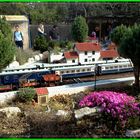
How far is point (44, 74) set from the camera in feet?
90.1

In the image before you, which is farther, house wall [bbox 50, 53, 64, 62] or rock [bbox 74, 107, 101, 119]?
house wall [bbox 50, 53, 64, 62]

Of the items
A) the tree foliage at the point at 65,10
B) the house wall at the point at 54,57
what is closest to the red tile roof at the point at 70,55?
the house wall at the point at 54,57

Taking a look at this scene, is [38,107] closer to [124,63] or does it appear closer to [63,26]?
[124,63]

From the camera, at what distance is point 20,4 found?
205ft

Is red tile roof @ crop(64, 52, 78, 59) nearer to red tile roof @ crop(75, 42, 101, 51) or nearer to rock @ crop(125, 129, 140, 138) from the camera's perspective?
red tile roof @ crop(75, 42, 101, 51)

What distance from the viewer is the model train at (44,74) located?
2623 cm

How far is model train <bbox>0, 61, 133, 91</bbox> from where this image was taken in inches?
1033

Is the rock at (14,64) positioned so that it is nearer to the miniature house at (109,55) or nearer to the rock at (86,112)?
the miniature house at (109,55)

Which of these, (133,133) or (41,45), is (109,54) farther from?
(133,133)

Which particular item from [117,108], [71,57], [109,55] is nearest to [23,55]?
[71,57]

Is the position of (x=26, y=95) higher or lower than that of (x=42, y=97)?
higher

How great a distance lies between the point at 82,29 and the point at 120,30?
11095 millimetres

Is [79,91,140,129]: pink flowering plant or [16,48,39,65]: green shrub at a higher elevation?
[79,91,140,129]: pink flowering plant

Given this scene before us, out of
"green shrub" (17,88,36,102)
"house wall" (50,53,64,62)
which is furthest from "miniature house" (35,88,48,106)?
"house wall" (50,53,64,62)
